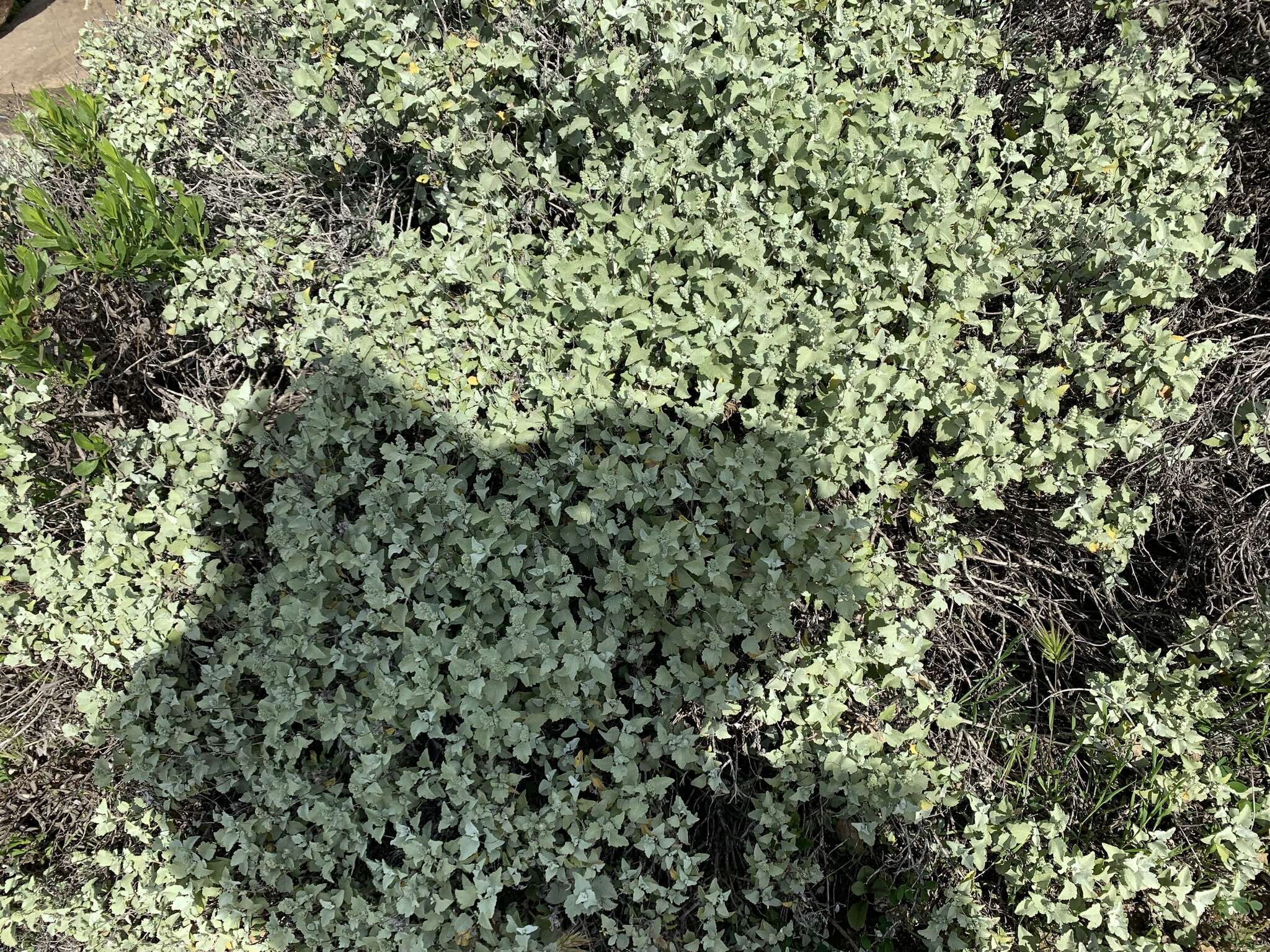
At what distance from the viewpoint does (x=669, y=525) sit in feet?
6.65

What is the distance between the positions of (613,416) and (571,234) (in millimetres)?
685

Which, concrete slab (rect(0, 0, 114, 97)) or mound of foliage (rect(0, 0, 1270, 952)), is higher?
concrete slab (rect(0, 0, 114, 97))

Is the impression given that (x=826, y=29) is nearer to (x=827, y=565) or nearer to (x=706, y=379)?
(x=706, y=379)

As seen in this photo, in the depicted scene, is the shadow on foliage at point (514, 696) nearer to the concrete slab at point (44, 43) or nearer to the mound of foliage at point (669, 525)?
the mound of foliage at point (669, 525)

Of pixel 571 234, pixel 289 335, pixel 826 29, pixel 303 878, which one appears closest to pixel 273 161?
pixel 289 335

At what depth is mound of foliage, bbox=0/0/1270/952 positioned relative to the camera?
6.55ft

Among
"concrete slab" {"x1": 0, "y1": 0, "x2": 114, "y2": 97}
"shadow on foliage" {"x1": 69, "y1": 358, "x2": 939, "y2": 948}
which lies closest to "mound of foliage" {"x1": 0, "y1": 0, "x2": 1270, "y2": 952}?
"shadow on foliage" {"x1": 69, "y1": 358, "x2": 939, "y2": 948}

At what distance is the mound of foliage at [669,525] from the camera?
Answer: 2.00m

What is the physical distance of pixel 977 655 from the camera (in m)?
2.44

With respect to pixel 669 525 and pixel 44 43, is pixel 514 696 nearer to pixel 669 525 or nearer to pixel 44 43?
pixel 669 525

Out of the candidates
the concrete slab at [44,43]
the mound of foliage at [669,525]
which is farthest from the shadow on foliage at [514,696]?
the concrete slab at [44,43]

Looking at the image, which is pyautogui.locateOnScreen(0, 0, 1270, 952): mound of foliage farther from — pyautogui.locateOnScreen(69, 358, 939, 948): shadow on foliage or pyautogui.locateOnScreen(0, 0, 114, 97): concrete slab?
pyautogui.locateOnScreen(0, 0, 114, 97): concrete slab

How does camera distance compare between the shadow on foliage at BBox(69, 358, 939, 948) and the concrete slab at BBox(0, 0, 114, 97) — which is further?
the concrete slab at BBox(0, 0, 114, 97)

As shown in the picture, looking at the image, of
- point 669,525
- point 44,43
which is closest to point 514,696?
point 669,525
